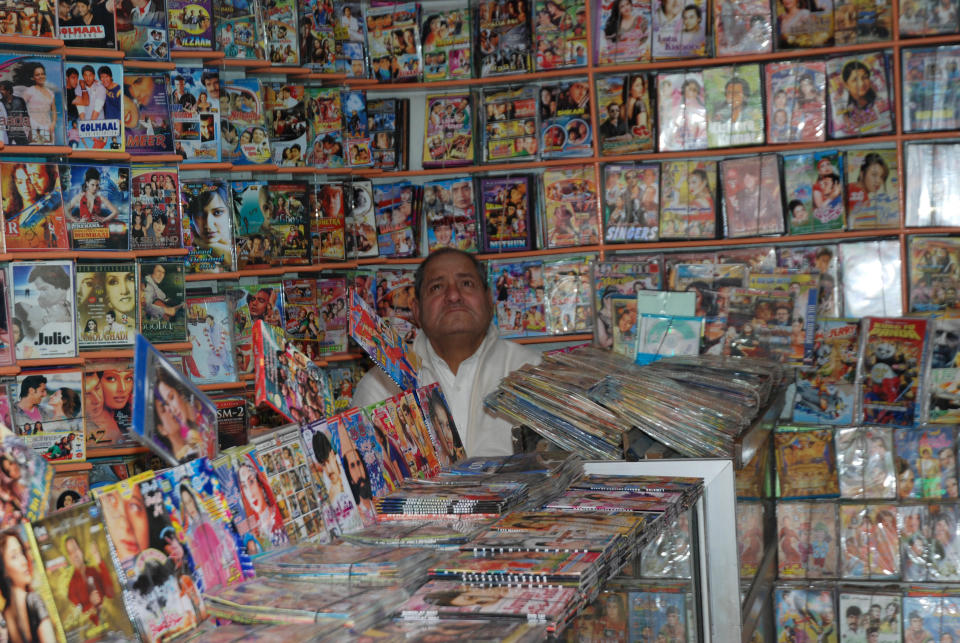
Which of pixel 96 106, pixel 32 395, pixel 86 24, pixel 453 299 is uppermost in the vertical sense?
pixel 86 24

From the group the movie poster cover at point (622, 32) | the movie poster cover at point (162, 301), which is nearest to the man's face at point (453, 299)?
the movie poster cover at point (162, 301)

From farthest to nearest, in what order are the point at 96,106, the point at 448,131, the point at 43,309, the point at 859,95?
1. the point at 448,131
2. the point at 859,95
3. the point at 96,106
4. the point at 43,309

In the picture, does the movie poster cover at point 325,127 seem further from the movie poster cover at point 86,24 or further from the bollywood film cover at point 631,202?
the bollywood film cover at point 631,202

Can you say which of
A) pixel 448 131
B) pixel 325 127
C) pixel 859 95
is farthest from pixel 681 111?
pixel 325 127

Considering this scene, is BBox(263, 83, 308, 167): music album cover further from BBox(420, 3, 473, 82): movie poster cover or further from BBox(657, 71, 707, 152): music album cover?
BBox(657, 71, 707, 152): music album cover

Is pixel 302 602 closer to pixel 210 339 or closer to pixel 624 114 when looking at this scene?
pixel 210 339

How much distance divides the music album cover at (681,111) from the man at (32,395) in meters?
2.85

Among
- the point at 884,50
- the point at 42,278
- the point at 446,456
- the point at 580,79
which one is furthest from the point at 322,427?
the point at 884,50

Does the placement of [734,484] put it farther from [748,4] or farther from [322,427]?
[748,4]

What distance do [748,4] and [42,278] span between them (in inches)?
127

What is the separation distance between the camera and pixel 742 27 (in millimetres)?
4480

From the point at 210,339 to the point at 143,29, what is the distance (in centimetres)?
128

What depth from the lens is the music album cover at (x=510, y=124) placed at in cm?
476

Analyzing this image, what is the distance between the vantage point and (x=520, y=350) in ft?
11.5
